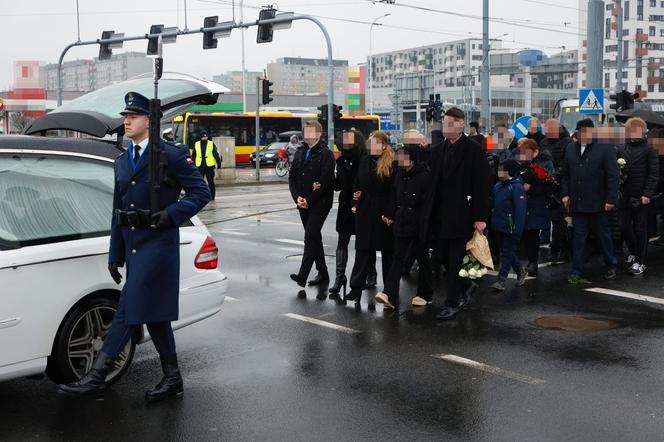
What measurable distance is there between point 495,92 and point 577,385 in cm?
12054

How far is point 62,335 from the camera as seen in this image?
5.51 metres

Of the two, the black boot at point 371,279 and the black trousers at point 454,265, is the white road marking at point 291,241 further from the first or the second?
the black trousers at point 454,265

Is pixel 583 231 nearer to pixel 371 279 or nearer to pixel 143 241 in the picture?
Answer: pixel 371 279

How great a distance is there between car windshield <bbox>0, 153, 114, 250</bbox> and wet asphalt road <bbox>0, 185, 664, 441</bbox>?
1098 millimetres

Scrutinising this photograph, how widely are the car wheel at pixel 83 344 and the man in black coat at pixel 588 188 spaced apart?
5.74 m

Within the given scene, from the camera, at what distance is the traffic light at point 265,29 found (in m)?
28.8

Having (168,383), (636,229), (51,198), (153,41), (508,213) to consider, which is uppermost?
(153,41)

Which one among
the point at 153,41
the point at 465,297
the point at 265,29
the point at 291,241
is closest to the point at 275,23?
the point at 265,29

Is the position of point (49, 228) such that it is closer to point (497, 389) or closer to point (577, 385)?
point (497, 389)

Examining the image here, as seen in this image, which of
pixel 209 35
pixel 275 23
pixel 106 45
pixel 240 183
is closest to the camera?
pixel 275 23

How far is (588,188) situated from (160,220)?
5.88 m

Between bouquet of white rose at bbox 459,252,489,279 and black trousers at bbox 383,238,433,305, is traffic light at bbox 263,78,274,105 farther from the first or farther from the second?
bouquet of white rose at bbox 459,252,489,279

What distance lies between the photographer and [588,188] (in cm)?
973

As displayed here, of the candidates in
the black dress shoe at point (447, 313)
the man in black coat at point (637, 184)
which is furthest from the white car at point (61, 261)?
the man in black coat at point (637, 184)
